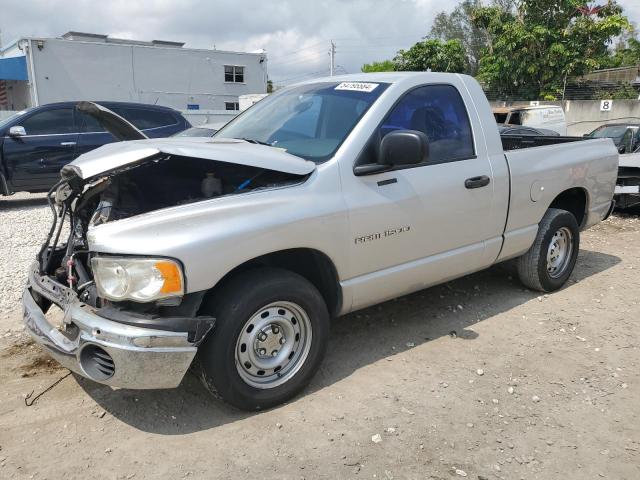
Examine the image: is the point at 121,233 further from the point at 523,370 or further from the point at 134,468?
the point at 523,370

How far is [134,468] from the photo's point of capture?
2811 mm

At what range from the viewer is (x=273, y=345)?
129 inches

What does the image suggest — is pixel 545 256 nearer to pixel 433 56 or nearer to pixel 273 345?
pixel 273 345

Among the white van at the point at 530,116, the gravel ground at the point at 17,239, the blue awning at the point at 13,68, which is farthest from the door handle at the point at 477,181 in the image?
the blue awning at the point at 13,68

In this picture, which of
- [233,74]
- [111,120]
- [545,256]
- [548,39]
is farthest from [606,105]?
[111,120]

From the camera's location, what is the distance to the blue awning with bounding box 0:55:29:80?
2687cm

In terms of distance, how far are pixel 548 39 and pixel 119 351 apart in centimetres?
2533

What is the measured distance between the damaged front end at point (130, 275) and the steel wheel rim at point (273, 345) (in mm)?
335

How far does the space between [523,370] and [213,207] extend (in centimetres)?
241

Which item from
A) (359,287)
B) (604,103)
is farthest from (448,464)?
(604,103)

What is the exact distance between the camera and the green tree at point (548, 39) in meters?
23.4

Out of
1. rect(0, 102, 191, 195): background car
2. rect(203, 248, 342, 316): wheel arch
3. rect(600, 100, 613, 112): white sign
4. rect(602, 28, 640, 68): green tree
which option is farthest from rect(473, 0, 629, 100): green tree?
rect(203, 248, 342, 316): wheel arch

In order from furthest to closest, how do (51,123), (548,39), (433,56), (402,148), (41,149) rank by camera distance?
(433,56) < (548,39) < (51,123) < (41,149) < (402,148)

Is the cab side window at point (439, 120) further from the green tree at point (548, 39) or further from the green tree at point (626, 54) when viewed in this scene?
the green tree at point (626, 54)
